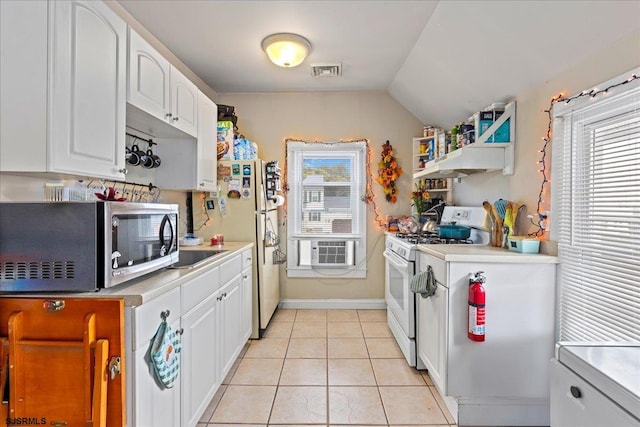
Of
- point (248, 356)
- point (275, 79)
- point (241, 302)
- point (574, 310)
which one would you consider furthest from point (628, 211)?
point (275, 79)

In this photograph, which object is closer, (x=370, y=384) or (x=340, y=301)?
(x=370, y=384)

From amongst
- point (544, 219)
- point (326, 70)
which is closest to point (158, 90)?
Result: point (326, 70)

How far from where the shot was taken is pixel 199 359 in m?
1.79

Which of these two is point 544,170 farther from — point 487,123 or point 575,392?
point 575,392

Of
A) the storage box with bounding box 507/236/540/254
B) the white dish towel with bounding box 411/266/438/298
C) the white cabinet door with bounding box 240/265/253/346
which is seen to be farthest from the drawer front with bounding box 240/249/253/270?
the storage box with bounding box 507/236/540/254

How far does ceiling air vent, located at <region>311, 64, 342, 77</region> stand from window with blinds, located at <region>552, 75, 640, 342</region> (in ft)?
6.11

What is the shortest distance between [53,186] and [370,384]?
2182 millimetres

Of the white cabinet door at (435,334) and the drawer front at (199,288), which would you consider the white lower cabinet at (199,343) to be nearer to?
the drawer front at (199,288)

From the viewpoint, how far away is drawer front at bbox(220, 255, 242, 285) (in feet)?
7.18

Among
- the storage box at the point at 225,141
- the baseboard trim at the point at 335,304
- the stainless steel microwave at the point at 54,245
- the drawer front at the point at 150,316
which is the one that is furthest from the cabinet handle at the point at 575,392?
the baseboard trim at the point at 335,304

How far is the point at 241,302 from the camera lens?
2.61 metres

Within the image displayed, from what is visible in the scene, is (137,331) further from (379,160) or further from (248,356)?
(379,160)

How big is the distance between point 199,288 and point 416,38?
2411 millimetres

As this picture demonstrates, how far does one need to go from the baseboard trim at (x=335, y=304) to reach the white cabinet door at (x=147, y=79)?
2.56 metres
